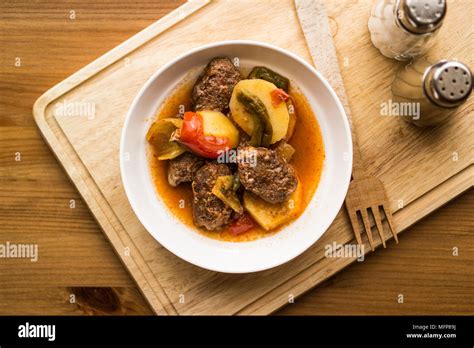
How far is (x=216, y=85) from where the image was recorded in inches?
102

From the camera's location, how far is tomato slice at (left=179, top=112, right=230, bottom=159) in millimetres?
2480

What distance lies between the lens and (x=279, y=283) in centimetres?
282

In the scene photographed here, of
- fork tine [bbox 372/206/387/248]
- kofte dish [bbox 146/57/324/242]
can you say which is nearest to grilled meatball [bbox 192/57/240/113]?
kofte dish [bbox 146/57/324/242]

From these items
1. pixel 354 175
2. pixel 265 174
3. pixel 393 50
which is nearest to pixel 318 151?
pixel 354 175

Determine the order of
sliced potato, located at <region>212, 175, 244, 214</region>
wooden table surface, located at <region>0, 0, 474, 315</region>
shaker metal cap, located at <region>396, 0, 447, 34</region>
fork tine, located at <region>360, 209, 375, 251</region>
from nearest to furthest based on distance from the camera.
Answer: shaker metal cap, located at <region>396, 0, 447, 34</region> < sliced potato, located at <region>212, 175, 244, 214</region> < fork tine, located at <region>360, 209, 375, 251</region> < wooden table surface, located at <region>0, 0, 474, 315</region>

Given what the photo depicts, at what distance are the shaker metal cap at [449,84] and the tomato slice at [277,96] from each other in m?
0.85

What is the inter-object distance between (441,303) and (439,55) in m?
1.70

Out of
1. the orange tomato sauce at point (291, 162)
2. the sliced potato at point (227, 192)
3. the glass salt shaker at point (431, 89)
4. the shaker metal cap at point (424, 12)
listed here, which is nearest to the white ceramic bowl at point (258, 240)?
the orange tomato sauce at point (291, 162)

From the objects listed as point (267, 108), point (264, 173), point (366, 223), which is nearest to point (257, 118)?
point (267, 108)

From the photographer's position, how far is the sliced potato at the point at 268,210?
2.69 meters

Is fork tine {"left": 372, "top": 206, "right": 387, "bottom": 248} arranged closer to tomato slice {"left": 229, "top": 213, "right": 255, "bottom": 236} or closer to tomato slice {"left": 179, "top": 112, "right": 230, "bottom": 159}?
tomato slice {"left": 229, "top": 213, "right": 255, "bottom": 236}

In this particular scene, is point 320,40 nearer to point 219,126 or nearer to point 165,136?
point 219,126

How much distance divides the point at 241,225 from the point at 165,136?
74 cm

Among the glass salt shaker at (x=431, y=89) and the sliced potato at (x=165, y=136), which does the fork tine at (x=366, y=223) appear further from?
the sliced potato at (x=165, y=136)
